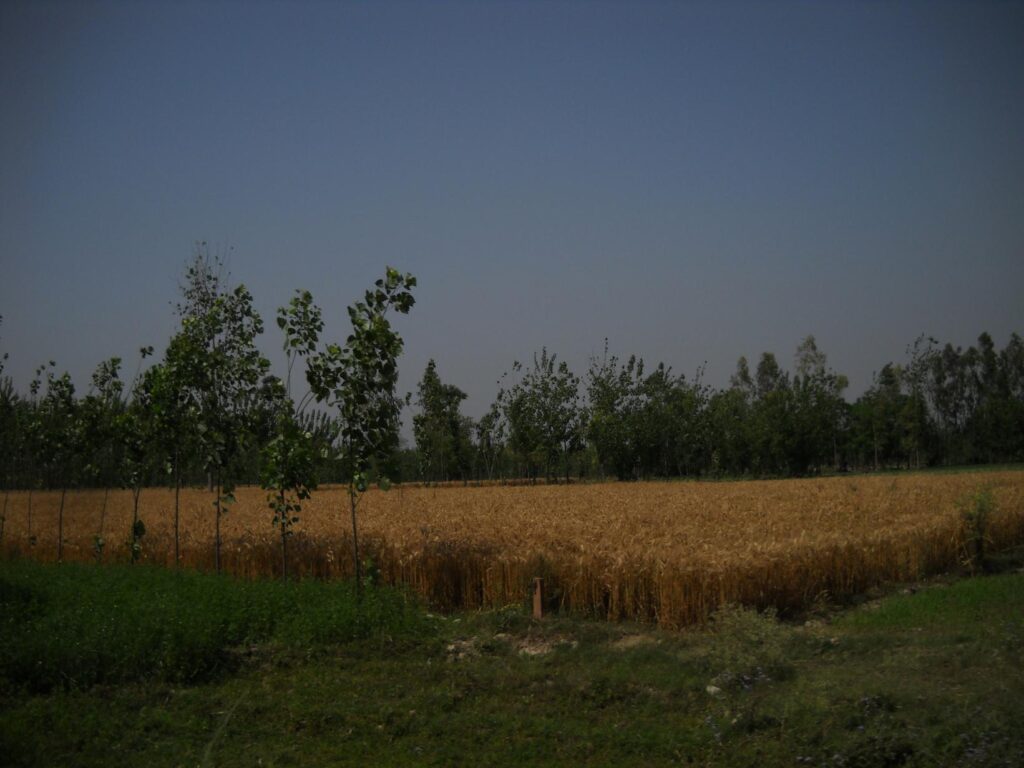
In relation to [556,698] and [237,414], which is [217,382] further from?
[556,698]

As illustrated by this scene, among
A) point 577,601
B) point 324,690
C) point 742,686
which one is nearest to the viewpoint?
point 742,686

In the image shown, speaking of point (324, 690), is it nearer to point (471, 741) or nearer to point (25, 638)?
point (471, 741)

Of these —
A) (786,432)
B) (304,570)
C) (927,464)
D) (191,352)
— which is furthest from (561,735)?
(927,464)

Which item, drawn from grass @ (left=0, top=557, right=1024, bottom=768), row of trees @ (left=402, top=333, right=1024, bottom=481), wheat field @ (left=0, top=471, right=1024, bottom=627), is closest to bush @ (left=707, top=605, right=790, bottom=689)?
grass @ (left=0, top=557, right=1024, bottom=768)

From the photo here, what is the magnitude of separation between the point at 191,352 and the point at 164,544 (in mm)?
6136

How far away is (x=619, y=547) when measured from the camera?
13.5m

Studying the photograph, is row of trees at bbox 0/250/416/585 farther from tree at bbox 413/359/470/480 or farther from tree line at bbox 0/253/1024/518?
tree at bbox 413/359/470/480

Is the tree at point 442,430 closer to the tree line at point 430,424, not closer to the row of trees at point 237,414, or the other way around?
the tree line at point 430,424

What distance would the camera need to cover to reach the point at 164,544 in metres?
20.1

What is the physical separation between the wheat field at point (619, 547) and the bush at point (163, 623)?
1.76 meters

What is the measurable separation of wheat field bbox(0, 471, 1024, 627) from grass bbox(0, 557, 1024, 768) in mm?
843

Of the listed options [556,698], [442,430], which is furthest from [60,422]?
[442,430]

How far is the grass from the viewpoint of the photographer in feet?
23.6

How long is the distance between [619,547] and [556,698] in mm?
4801
